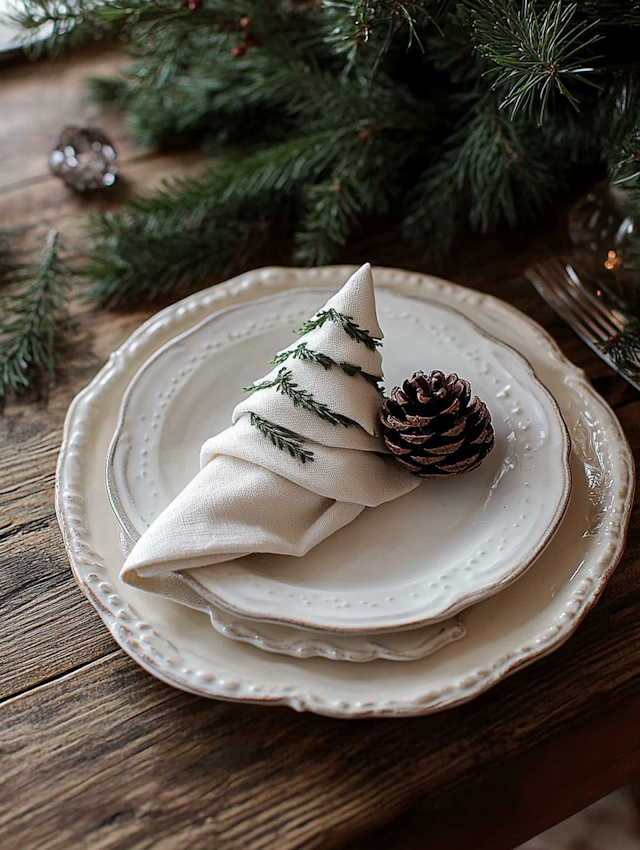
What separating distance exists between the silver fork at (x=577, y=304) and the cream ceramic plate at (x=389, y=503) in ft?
0.50

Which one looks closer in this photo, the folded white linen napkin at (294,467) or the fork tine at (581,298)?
the folded white linen napkin at (294,467)

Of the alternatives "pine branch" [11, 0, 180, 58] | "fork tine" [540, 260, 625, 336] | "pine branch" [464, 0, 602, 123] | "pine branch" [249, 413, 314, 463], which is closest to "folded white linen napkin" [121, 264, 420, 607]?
"pine branch" [249, 413, 314, 463]

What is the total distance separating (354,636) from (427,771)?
4.0 inches

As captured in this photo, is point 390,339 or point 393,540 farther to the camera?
point 390,339

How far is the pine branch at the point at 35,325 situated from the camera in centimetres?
77

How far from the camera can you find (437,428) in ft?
1.87

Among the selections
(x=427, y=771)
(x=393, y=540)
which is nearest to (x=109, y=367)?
(x=393, y=540)

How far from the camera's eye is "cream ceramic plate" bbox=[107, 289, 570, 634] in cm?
52

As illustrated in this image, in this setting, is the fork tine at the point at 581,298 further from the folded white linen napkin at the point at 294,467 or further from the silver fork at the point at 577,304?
the folded white linen napkin at the point at 294,467

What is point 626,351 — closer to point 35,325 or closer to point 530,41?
point 530,41

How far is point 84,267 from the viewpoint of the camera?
0.86m

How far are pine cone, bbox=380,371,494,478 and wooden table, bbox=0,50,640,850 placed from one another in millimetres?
160

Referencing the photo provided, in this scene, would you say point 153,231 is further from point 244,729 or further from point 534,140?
point 244,729

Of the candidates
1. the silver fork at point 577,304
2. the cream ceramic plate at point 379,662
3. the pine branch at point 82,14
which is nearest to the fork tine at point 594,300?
the silver fork at point 577,304
